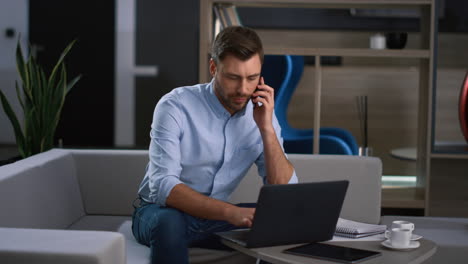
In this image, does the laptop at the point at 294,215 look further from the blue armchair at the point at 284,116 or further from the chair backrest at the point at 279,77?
the chair backrest at the point at 279,77

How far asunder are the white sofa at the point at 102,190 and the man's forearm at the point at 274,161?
30cm

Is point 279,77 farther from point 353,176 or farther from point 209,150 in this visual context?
point 209,150

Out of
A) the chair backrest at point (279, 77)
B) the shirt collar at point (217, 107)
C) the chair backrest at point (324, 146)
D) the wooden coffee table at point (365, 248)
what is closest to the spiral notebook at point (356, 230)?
the wooden coffee table at point (365, 248)

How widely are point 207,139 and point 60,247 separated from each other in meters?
0.96

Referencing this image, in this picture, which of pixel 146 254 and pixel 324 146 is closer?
pixel 146 254

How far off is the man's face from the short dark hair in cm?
2

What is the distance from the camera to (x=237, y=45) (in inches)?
88.3

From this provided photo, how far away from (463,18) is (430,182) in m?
2.81

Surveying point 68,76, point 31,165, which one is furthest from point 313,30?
point 31,165

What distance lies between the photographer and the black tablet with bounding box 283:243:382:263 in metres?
1.76

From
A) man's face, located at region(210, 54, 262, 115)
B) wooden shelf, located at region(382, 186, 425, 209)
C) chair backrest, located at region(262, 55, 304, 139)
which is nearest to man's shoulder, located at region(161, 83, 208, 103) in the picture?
man's face, located at region(210, 54, 262, 115)

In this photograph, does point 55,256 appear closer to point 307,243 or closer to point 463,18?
point 307,243

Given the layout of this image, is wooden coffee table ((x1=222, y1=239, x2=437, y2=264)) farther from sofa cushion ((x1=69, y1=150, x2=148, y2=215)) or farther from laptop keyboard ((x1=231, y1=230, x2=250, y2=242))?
sofa cushion ((x1=69, y1=150, x2=148, y2=215))

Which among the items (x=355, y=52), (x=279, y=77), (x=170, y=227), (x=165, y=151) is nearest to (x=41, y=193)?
(x=165, y=151)
